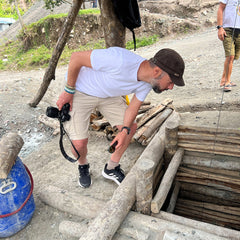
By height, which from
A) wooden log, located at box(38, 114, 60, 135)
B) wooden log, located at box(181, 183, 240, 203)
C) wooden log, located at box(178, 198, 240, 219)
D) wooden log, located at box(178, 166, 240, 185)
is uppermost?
wooden log, located at box(178, 166, 240, 185)

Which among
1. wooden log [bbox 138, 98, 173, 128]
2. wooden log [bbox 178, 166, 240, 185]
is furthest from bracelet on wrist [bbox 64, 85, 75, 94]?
wooden log [bbox 178, 166, 240, 185]

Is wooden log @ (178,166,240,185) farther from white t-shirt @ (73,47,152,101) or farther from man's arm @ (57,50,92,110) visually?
man's arm @ (57,50,92,110)

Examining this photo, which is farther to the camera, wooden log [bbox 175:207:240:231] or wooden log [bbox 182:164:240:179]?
wooden log [bbox 175:207:240:231]

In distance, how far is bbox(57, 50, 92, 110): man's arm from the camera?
7.39 feet

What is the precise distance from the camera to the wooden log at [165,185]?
224 cm

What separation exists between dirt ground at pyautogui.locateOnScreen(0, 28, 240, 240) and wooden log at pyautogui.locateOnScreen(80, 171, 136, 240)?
23.2 inches

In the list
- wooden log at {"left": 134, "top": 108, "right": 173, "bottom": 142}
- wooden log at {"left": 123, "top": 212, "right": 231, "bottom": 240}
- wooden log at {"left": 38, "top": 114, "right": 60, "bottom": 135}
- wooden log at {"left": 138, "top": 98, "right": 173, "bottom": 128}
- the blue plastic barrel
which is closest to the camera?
wooden log at {"left": 123, "top": 212, "right": 231, "bottom": 240}

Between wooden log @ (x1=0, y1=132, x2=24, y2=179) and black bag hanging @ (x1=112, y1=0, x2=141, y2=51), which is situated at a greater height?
black bag hanging @ (x1=112, y1=0, x2=141, y2=51)

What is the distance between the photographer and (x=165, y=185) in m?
2.50

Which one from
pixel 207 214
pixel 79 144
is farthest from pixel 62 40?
pixel 207 214

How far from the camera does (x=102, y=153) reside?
3.85 m

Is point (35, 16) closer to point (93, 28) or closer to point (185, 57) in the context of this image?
point (93, 28)

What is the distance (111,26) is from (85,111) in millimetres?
1674

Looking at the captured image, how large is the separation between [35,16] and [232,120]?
2345cm
